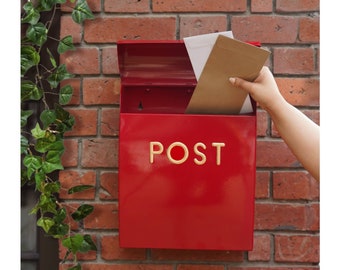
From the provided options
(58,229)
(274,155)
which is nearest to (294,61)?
(274,155)

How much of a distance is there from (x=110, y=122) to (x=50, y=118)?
0.20 meters

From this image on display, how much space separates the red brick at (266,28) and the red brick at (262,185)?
436 millimetres

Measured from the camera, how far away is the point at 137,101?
4.30 ft

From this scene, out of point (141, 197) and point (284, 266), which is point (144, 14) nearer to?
point (141, 197)

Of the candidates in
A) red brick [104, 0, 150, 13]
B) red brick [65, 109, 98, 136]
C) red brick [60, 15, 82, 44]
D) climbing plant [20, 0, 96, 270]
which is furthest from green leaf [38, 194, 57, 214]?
red brick [104, 0, 150, 13]

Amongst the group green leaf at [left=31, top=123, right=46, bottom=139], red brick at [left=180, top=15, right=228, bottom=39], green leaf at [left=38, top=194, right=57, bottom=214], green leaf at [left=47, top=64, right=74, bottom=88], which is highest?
red brick at [left=180, top=15, right=228, bottom=39]

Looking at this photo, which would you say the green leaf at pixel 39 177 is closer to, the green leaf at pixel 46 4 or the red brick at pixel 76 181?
the red brick at pixel 76 181

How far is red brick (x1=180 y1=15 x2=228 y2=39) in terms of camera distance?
1.43m

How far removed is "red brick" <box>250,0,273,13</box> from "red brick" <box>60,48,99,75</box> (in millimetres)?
542

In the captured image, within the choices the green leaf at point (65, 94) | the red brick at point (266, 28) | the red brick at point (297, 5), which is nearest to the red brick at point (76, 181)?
the green leaf at point (65, 94)

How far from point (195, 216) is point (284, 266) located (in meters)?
0.43

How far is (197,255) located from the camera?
4.73 feet

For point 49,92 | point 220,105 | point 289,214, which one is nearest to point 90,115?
point 49,92

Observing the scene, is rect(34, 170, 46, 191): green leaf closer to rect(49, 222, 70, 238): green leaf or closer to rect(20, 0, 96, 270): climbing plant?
rect(20, 0, 96, 270): climbing plant
